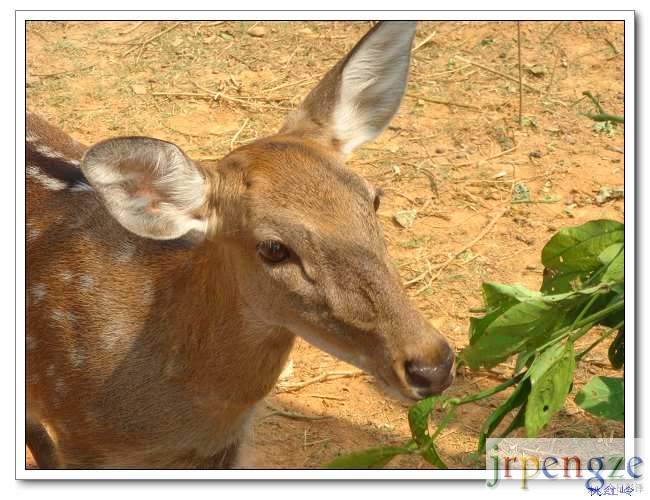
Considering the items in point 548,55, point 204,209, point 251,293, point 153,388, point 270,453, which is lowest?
point 270,453

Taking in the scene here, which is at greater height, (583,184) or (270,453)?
(583,184)

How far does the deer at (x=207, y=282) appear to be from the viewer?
372cm

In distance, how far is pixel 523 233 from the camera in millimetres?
6777

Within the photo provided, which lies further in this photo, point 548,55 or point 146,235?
point 548,55

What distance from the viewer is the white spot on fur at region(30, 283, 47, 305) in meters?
4.59

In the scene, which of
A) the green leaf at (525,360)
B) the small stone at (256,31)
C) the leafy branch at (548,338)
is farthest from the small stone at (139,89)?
the green leaf at (525,360)

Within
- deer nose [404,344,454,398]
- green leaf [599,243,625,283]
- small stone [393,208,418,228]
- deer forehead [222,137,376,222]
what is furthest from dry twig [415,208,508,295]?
deer nose [404,344,454,398]

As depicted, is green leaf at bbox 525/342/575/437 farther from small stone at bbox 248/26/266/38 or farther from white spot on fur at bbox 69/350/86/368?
small stone at bbox 248/26/266/38

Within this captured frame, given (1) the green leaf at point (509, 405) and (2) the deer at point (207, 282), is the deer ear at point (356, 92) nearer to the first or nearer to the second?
(2) the deer at point (207, 282)

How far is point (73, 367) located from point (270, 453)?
144 centimetres

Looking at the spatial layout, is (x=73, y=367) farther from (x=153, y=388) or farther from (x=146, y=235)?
(x=146, y=235)

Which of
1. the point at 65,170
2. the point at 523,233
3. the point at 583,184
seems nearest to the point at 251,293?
the point at 65,170

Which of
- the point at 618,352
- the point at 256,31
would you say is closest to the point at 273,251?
the point at 618,352

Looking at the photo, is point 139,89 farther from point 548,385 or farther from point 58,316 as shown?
point 548,385
